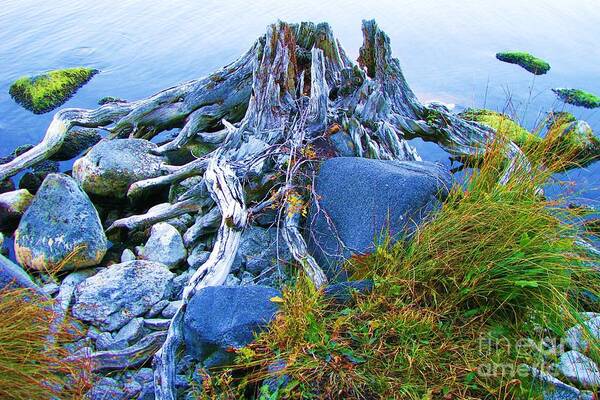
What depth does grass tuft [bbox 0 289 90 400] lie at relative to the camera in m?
2.73

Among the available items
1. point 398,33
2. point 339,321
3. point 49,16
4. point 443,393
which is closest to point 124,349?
point 339,321

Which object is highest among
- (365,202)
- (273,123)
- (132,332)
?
(273,123)

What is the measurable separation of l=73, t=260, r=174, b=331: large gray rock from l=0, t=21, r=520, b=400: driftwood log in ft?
1.54

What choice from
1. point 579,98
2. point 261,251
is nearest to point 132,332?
point 261,251

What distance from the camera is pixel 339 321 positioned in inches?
121

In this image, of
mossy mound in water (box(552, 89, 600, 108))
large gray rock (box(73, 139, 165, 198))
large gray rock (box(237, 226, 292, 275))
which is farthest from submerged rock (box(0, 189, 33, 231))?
mossy mound in water (box(552, 89, 600, 108))

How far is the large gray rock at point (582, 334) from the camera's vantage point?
10.4 feet

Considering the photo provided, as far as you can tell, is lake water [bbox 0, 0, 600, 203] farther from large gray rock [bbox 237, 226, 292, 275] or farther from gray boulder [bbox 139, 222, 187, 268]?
gray boulder [bbox 139, 222, 187, 268]

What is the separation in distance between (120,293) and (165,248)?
2.29 ft

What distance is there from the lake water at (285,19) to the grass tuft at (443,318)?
350 cm

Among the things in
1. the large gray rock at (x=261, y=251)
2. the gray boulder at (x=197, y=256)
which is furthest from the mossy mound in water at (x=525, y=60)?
the gray boulder at (x=197, y=256)

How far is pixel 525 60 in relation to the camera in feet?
31.6

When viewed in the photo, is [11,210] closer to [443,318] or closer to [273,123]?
[273,123]

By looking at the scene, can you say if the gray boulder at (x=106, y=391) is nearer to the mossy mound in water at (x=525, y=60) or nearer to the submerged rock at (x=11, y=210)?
the submerged rock at (x=11, y=210)
